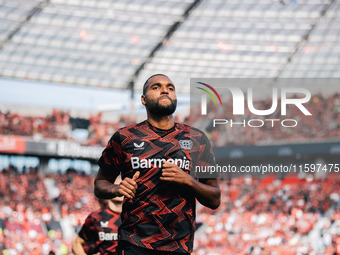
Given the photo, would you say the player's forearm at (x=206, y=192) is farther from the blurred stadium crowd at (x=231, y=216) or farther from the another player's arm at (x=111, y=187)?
the blurred stadium crowd at (x=231, y=216)

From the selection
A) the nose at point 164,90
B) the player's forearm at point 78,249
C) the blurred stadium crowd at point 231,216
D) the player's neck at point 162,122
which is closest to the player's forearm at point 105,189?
the player's neck at point 162,122

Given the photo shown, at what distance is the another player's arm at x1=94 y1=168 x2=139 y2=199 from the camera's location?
339 centimetres

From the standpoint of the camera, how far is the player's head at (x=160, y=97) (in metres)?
3.60

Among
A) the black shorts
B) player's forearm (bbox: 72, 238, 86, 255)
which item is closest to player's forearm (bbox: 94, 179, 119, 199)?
the black shorts

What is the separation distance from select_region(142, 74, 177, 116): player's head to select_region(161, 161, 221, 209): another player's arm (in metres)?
0.39

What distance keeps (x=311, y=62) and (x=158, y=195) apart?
31.2 metres

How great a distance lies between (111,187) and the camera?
12.2 ft

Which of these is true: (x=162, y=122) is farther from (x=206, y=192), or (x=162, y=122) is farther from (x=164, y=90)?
(x=206, y=192)

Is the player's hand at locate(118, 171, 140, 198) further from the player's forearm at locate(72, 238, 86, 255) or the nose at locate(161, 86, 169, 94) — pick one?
the player's forearm at locate(72, 238, 86, 255)

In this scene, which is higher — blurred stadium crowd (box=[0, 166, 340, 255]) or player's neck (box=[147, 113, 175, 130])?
player's neck (box=[147, 113, 175, 130])

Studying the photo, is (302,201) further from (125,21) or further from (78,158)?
(78,158)

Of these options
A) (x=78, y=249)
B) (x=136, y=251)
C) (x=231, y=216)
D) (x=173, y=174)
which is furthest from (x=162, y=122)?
(x=231, y=216)

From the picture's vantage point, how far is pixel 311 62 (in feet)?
109

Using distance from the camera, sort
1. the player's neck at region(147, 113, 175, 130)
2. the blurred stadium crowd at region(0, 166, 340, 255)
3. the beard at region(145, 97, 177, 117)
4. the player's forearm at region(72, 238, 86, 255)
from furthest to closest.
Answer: the blurred stadium crowd at region(0, 166, 340, 255)
the player's forearm at region(72, 238, 86, 255)
the player's neck at region(147, 113, 175, 130)
the beard at region(145, 97, 177, 117)
